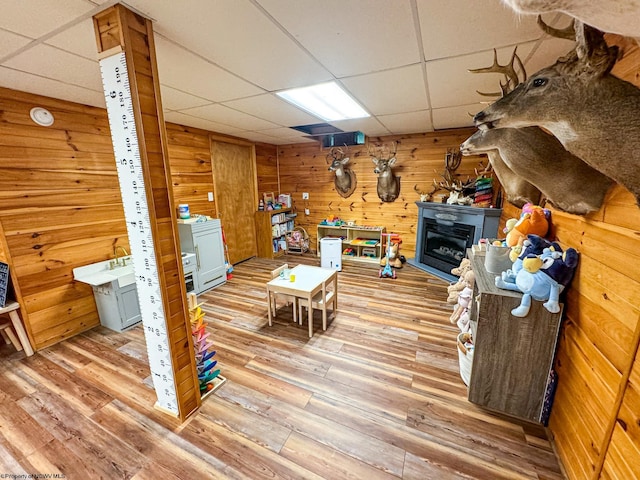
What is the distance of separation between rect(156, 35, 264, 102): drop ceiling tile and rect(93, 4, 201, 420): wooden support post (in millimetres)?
260

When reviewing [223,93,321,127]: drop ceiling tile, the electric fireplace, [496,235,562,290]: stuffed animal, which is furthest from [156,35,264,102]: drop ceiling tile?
the electric fireplace

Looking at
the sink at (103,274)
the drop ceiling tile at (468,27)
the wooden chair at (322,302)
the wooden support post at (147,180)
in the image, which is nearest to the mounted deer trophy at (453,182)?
the wooden chair at (322,302)

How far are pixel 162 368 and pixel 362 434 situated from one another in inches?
51.5

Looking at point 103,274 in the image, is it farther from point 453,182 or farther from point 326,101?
point 453,182

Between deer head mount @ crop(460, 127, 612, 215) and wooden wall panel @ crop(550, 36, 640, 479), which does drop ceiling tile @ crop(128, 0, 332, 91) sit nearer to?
deer head mount @ crop(460, 127, 612, 215)

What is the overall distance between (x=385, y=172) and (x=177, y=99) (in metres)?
3.18

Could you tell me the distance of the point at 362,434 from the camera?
1.54 meters

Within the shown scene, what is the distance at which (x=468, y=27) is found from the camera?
126 centimetres

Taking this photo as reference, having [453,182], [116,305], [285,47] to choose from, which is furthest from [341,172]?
[116,305]

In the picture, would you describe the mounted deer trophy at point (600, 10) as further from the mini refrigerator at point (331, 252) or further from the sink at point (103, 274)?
the mini refrigerator at point (331, 252)

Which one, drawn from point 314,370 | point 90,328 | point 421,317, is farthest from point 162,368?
point 421,317

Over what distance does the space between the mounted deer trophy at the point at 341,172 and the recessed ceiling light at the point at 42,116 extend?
143 inches

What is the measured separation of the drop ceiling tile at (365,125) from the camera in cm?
326

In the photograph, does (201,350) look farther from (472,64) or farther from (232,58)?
(472,64)
